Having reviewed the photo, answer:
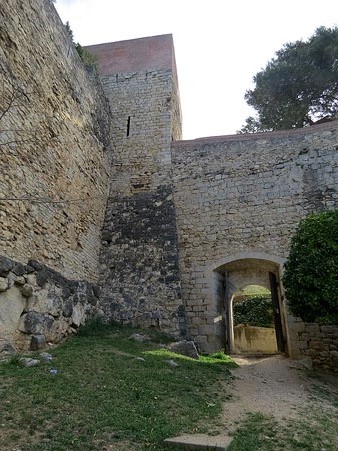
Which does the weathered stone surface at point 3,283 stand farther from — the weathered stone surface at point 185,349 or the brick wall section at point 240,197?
the brick wall section at point 240,197

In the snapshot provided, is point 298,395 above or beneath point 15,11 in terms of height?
beneath

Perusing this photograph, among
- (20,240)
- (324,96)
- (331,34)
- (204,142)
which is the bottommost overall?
(20,240)

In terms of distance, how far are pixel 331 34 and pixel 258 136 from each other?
8801mm

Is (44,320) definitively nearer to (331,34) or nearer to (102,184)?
(102,184)

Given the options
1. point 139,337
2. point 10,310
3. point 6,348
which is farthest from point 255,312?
point 6,348

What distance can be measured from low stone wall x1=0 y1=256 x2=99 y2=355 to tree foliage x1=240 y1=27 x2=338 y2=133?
12997 millimetres

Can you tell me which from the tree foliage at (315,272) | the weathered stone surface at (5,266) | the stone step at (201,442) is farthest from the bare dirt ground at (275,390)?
the weathered stone surface at (5,266)

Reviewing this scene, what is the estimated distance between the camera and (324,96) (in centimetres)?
1511

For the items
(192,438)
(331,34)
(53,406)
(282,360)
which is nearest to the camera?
(192,438)

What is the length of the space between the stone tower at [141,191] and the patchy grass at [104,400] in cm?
229

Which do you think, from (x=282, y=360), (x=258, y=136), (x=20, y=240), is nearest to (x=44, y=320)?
(x=20, y=240)

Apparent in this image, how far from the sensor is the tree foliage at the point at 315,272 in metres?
5.97

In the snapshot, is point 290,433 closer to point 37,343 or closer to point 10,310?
point 37,343

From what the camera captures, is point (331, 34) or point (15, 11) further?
point (331, 34)
